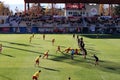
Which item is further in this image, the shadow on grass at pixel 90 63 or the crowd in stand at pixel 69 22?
the crowd in stand at pixel 69 22

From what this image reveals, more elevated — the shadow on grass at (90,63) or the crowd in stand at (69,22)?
the crowd in stand at (69,22)

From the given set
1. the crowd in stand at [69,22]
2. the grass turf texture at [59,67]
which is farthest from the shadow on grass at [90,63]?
the crowd in stand at [69,22]

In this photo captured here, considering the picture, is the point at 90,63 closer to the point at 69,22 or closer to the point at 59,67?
the point at 59,67

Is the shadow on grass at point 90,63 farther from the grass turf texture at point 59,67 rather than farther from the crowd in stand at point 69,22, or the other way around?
the crowd in stand at point 69,22

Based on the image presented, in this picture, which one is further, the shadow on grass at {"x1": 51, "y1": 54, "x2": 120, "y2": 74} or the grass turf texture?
the shadow on grass at {"x1": 51, "y1": 54, "x2": 120, "y2": 74}

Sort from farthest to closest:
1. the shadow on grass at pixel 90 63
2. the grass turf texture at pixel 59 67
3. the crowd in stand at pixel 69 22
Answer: the crowd in stand at pixel 69 22, the shadow on grass at pixel 90 63, the grass turf texture at pixel 59 67

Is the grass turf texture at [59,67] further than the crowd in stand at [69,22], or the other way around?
the crowd in stand at [69,22]

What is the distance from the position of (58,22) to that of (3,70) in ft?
205

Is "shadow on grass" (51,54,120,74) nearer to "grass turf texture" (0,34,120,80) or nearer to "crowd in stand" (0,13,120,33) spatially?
"grass turf texture" (0,34,120,80)

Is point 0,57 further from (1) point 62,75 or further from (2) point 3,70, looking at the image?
(1) point 62,75

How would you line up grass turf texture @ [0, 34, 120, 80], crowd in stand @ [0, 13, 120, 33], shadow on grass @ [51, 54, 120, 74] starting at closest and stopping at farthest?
grass turf texture @ [0, 34, 120, 80], shadow on grass @ [51, 54, 120, 74], crowd in stand @ [0, 13, 120, 33]

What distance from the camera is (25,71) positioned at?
30578mm

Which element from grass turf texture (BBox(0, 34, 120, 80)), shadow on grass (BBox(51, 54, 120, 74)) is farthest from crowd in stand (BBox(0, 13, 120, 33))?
shadow on grass (BBox(51, 54, 120, 74))

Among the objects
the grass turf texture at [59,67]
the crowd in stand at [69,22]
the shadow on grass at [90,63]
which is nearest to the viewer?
the grass turf texture at [59,67]
